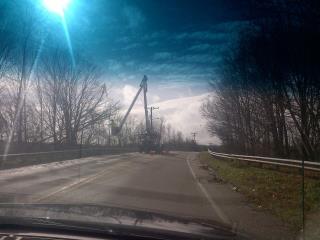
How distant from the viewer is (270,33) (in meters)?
27.0

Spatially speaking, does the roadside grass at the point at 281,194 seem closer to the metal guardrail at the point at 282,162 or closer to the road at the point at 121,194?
the metal guardrail at the point at 282,162

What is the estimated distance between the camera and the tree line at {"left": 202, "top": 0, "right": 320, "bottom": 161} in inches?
926

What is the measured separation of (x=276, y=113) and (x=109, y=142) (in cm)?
8002

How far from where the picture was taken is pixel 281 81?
97.6ft

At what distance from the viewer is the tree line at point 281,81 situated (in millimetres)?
23531

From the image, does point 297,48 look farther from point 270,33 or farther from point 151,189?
point 151,189

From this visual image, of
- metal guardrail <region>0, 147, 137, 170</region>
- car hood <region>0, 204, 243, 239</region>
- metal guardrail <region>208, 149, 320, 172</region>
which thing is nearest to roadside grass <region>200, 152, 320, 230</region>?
metal guardrail <region>208, 149, 320, 172</region>

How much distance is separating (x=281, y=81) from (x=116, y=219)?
2571cm

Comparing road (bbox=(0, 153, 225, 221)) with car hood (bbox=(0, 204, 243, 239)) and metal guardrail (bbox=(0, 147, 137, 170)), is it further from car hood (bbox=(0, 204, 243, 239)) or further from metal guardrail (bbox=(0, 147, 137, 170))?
metal guardrail (bbox=(0, 147, 137, 170))

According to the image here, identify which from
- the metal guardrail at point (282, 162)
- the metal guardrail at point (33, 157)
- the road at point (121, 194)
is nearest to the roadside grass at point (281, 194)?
the metal guardrail at point (282, 162)

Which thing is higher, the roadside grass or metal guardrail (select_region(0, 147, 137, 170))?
metal guardrail (select_region(0, 147, 137, 170))

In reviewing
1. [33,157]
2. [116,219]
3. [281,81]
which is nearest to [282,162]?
[281,81]

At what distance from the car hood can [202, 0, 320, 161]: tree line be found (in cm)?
1476

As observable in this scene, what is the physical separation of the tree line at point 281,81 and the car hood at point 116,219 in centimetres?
1476
